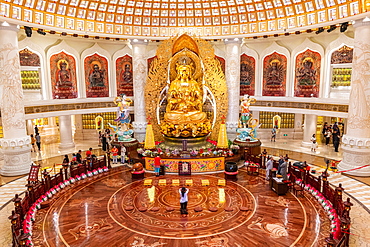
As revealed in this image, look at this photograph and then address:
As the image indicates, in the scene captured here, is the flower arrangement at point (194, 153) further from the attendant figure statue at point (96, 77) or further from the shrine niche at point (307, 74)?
the attendant figure statue at point (96, 77)

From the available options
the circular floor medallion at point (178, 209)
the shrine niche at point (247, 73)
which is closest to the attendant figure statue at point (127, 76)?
the shrine niche at point (247, 73)

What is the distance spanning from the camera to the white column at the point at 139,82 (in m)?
18.4

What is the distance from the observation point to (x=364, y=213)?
31.3ft

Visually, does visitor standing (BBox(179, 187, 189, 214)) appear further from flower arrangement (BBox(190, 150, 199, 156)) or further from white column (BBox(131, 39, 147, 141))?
white column (BBox(131, 39, 147, 141))

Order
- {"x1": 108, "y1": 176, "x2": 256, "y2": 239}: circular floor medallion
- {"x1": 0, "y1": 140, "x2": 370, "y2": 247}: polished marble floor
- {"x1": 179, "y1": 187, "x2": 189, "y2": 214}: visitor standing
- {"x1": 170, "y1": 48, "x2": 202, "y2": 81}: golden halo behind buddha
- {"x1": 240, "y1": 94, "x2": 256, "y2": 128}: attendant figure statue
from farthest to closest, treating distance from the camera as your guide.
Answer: {"x1": 170, "y1": 48, "x2": 202, "y2": 81}: golden halo behind buddha < {"x1": 240, "y1": 94, "x2": 256, "y2": 128}: attendant figure statue < {"x1": 179, "y1": 187, "x2": 189, "y2": 214}: visitor standing < {"x1": 108, "y1": 176, "x2": 256, "y2": 239}: circular floor medallion < {"x1": 0, "y1": 140, "x2": 370, "y2": 247}: polished marble floor

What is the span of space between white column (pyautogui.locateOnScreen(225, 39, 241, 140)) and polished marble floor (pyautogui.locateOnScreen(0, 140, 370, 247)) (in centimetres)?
290

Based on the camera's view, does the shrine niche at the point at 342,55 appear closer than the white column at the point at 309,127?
Yes

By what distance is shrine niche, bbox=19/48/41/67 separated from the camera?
15781 mm

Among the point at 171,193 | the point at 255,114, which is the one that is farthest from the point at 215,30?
the point at 171,193

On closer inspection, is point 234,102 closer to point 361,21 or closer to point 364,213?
point 361,21

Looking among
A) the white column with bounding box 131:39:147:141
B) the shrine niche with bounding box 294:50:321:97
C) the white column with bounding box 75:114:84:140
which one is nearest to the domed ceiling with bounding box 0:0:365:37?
the white column with bounding box 131:39:147:141

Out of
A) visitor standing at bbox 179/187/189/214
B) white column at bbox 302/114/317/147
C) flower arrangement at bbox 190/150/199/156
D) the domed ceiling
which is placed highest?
the domed ceiling

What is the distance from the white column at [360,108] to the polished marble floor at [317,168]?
3.22 ft

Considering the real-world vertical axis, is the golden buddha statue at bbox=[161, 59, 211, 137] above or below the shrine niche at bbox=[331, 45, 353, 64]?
below
